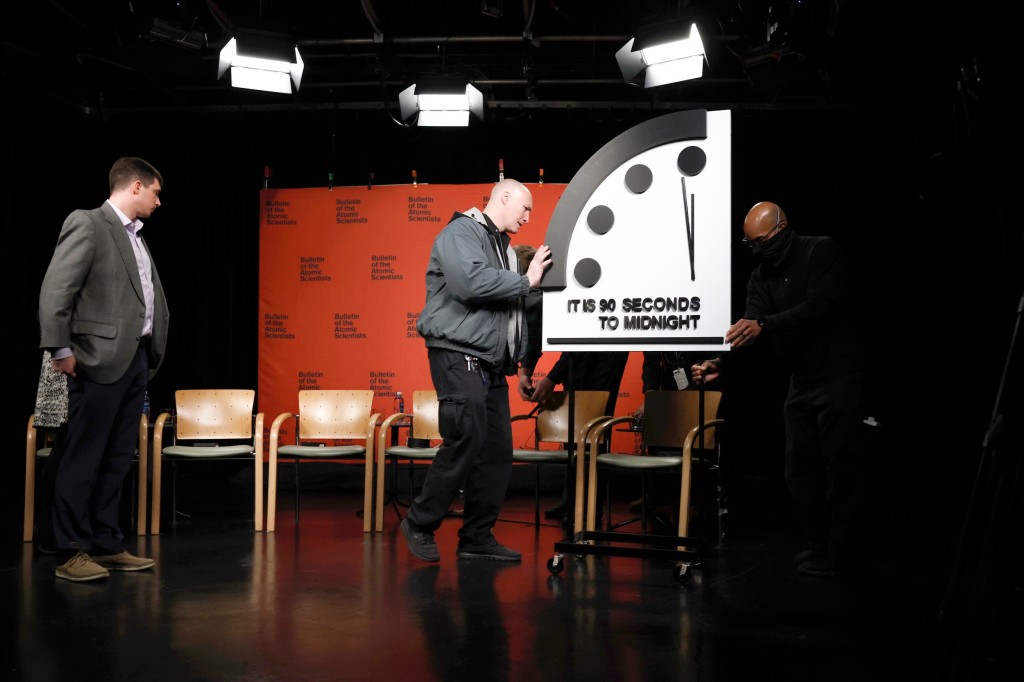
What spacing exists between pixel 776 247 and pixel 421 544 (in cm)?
211

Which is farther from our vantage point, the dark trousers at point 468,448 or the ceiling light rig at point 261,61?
the ceiling light rig at point 261,61

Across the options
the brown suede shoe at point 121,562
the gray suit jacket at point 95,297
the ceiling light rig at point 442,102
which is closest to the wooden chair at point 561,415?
the brown suede shoe at point 121,562

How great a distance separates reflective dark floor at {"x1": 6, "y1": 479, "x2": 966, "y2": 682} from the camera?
7.73 feet

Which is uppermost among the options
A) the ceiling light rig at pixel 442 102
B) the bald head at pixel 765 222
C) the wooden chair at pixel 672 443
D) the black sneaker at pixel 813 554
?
the ceiling light rig at pixel 442 102

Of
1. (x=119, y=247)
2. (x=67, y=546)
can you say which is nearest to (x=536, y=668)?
(x=67, y=546)

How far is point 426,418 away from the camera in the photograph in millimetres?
5578

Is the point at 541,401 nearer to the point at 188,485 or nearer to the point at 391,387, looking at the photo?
the point at 391,387

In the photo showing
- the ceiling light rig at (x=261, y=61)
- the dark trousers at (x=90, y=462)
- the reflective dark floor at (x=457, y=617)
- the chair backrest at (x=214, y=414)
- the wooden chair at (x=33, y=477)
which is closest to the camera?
the reflective dark floor at (x=457, y=617)

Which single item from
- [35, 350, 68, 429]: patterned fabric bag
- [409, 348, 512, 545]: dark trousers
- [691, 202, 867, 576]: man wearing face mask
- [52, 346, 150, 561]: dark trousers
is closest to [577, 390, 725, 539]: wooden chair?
[691, 202, 867, 576]: man wearing face mask

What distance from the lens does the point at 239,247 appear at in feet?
25.1

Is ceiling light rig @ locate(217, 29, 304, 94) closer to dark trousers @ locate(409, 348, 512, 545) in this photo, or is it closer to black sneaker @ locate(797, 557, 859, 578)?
dark trousers @ locate(409, 348, 512, 545)

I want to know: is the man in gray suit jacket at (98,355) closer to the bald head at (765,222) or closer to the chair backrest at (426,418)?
the chair backrest at (426,418)

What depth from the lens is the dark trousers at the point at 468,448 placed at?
372cm

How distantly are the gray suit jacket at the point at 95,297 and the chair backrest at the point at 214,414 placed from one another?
6.08 ft
